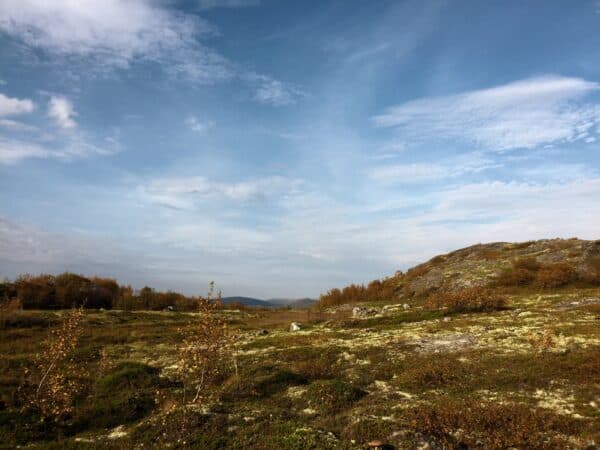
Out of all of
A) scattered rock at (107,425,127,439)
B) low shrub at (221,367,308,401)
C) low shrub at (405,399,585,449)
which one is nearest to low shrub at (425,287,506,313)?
low shrub at (221,367,308,401)

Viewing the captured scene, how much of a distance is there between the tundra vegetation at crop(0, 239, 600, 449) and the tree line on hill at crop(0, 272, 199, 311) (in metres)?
18.0

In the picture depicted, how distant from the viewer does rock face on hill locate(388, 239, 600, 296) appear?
137 feet

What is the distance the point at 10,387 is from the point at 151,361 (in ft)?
21.7

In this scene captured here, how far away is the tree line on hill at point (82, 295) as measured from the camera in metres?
47.7

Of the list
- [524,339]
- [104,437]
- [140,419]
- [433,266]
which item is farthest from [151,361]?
[433,266]

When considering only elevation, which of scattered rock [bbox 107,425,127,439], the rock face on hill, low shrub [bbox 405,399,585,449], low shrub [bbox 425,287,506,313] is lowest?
scattered rock [bbox 107,425,127,439]

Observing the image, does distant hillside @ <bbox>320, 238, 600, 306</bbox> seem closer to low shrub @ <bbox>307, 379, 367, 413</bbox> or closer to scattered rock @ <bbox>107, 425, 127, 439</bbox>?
low shrub @ <bbox>307, 379, 367, 413</bbox>

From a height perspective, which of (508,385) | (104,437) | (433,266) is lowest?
(104,437)

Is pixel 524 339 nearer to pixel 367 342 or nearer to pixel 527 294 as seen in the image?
pixel 367 342

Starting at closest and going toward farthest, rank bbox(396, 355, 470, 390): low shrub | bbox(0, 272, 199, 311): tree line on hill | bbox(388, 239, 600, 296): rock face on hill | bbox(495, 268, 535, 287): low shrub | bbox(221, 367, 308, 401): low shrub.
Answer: bbox(396, 355, 470, 390): low shrub → bbox(221, 367, 308, 401): low shrub → bbox(495, 268, 535, 287): low shrub → bbox(388, 239, 600, 296): rock face on hill → bbox(0, 272, 199, 311): tree line on hill

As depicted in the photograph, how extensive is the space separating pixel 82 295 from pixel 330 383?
47.4 metres

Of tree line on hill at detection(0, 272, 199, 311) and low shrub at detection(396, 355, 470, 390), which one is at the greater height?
tree line on hill at detection(0, 272, 199, 311)

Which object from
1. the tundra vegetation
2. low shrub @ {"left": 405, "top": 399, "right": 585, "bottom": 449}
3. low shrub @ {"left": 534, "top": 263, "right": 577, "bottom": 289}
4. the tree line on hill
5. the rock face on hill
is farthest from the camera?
the tree line on hill

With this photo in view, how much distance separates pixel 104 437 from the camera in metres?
13.0
